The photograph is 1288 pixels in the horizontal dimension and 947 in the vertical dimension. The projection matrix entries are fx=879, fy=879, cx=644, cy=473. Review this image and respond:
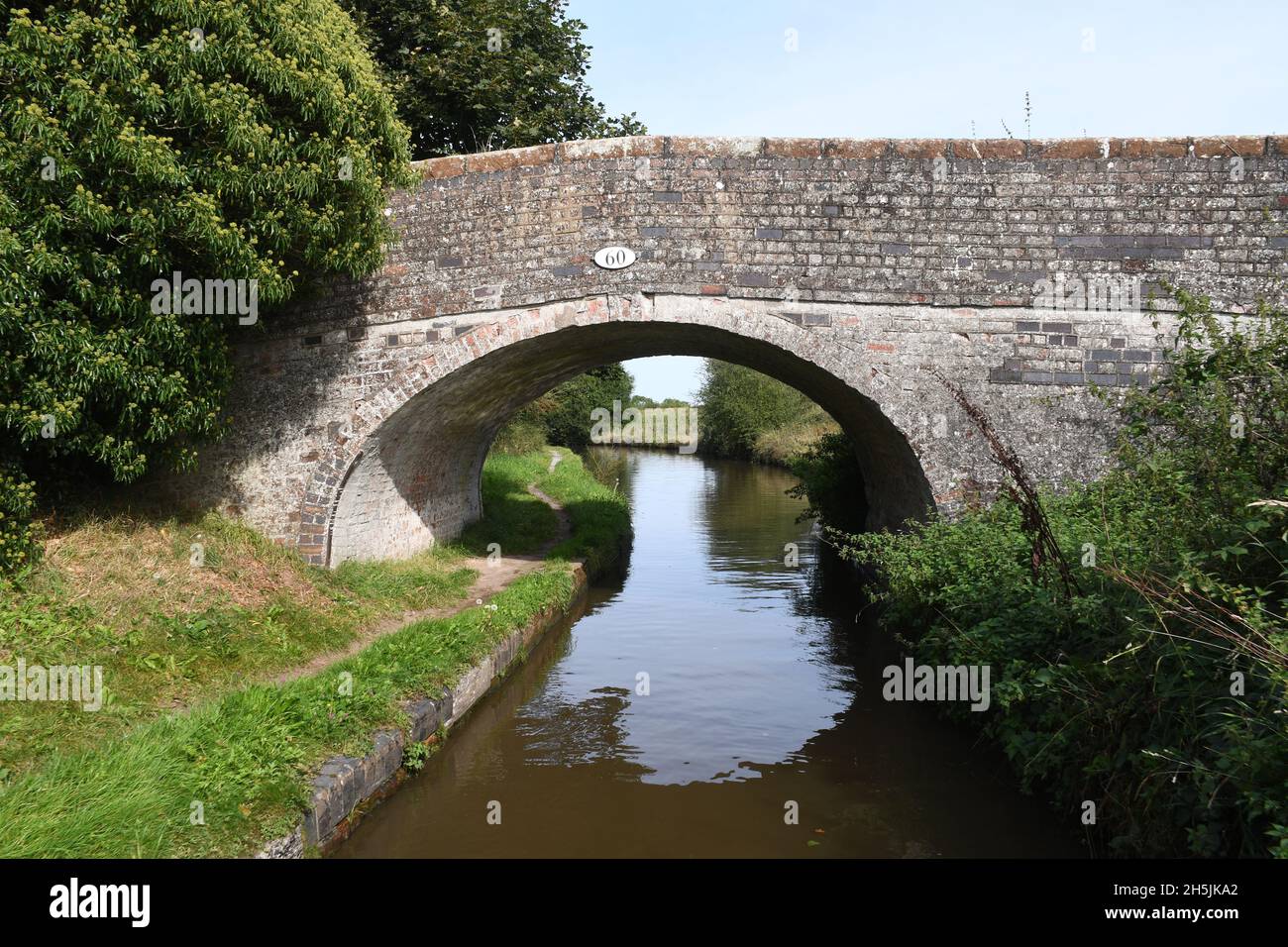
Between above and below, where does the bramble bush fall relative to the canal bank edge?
above

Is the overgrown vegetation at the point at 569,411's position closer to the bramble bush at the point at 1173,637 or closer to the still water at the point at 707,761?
the still water at the point at 707,761

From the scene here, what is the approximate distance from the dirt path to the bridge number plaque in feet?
11.6

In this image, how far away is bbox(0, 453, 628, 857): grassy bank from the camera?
12.3ft

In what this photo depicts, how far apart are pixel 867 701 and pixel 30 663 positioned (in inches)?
236

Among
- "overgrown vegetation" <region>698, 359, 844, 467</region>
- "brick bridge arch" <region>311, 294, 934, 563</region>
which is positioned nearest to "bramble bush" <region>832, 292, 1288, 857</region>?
"brick bridge arch" <region>311, 294, 934, 563</region>

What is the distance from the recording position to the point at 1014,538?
6090 mm

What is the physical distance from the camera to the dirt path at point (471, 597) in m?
6.51

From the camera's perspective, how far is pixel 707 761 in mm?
5898

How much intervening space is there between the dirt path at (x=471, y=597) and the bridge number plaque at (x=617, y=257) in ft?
11.6

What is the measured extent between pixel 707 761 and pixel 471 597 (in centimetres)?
403

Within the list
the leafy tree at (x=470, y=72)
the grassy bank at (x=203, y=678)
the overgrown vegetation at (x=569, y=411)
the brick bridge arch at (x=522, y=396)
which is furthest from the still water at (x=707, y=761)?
the overgrown vegetation at (x=569, y=411)

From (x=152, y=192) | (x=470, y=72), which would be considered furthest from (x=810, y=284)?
(x=470, y=72)

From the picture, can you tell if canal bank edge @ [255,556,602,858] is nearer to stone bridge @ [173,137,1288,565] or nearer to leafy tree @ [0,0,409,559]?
stone bridge @ [173,137,1288,565]
